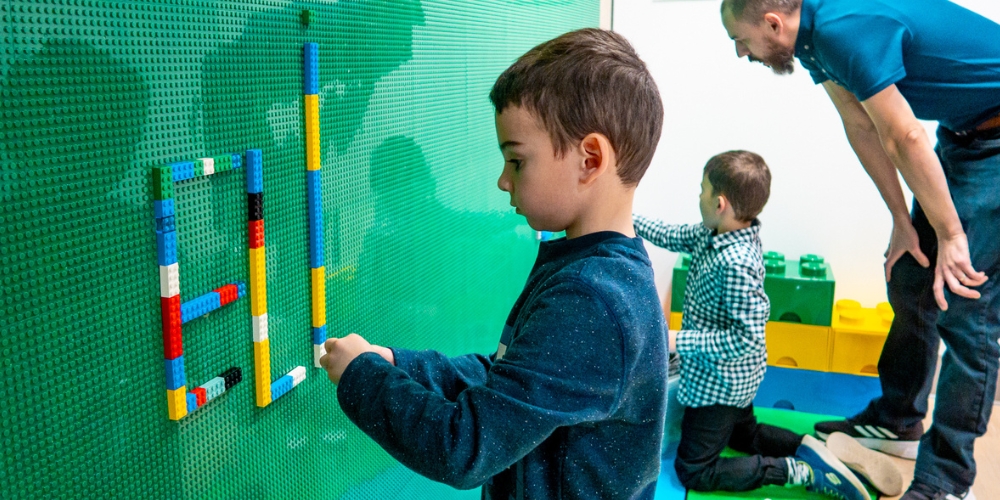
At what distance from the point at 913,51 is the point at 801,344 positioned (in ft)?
4.48

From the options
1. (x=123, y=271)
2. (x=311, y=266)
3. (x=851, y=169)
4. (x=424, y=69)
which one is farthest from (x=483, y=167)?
(x=851, y=169)

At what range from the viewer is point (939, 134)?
2242mm

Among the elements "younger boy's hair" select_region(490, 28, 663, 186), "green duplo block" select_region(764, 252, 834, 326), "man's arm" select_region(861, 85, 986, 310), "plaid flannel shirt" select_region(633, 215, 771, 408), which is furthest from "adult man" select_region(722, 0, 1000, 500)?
"younger boy's hair" select_region(490, 28, 663, 186)

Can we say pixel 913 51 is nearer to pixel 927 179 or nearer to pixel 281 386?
pixel 927 179

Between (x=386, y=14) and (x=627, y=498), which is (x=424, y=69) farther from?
(x=627, y=498)

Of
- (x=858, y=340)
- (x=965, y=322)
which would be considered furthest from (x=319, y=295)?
(x=858, y=340)

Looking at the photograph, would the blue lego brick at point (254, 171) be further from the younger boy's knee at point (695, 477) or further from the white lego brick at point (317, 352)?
the younger boy's knee at point (695, 477)

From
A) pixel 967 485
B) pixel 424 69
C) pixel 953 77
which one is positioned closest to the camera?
pixel 424 69

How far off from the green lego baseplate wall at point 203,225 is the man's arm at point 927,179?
1.02 m

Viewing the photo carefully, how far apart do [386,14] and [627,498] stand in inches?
38.3

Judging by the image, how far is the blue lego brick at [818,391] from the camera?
306 cm

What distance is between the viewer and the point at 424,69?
1731mm

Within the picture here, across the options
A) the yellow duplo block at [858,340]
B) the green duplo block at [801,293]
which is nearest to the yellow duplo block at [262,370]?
the green duplo block at [801,293]

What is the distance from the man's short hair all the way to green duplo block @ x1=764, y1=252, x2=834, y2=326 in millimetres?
1239
